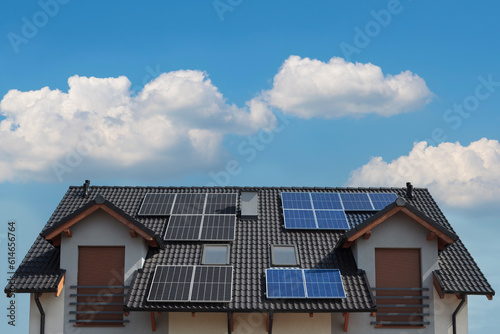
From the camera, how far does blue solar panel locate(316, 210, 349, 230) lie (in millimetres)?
23688

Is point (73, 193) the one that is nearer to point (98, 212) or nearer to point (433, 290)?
point (98, 212)

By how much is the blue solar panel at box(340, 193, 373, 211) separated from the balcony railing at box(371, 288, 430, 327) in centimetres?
445

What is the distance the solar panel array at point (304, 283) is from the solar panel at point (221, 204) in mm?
4156

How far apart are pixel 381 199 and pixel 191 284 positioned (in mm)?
9765

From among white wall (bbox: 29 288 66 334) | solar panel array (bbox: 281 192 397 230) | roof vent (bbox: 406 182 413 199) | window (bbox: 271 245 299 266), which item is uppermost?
roof vent (bbox: 406 182 413 199)

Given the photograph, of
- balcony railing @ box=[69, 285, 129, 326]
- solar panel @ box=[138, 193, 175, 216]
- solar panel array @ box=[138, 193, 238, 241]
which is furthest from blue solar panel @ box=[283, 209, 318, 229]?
balcony railing @ box=[69, 285, 129, 326]

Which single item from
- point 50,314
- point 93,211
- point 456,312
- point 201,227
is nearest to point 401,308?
point 456,312

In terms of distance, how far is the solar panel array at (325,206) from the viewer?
23.9 m

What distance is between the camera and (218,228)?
23.5 metres

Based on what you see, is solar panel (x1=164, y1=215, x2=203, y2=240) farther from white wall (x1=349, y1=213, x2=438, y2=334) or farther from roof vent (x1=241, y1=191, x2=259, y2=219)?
white wall (x1=349, y1=213, x2=438, y2=334)

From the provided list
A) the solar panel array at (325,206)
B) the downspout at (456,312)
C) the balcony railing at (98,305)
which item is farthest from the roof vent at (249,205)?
the downspout at (456,312)

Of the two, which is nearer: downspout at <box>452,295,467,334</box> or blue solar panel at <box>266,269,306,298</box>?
blue solar panel at <box>266,269,306,298</box>

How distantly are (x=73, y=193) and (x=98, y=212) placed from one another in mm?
4759

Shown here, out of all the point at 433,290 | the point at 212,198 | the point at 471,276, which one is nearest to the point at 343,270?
the point at 433,290
